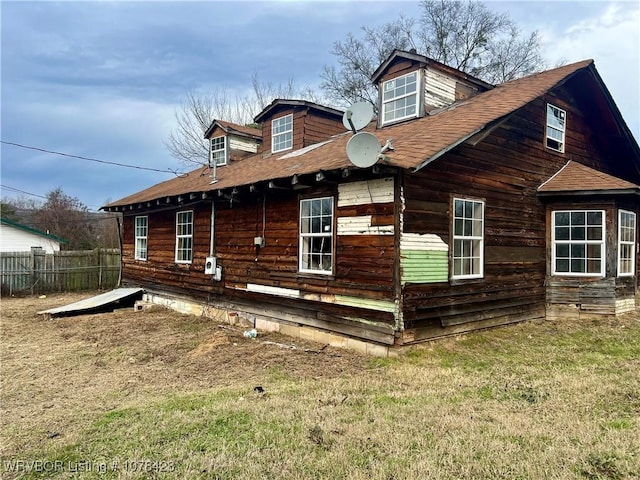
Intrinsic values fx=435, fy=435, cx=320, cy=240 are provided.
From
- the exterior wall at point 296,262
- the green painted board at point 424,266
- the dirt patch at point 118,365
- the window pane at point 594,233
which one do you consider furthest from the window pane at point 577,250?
the dirt patch at point 118,365

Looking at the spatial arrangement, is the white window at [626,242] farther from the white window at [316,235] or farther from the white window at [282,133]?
the white window at [282,133]

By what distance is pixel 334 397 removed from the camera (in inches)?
208

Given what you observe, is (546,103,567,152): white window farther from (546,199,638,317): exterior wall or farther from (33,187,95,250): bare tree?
(33,187,95,250): bare tree

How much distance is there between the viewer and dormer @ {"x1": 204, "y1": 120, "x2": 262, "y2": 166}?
16078 millimetres

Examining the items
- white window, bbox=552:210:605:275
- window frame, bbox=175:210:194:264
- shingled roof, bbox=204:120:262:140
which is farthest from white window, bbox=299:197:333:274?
shingled roof, bbox=204:120:262:140

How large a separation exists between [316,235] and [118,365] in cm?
415

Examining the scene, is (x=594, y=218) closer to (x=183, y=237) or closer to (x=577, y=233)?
(x=577, y=233)

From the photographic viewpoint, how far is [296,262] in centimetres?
903

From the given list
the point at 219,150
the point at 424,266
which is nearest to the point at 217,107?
the point at 219,150

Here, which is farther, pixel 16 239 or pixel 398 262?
pixel 16 239

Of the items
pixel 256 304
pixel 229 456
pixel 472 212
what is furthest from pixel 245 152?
pixel 229 456

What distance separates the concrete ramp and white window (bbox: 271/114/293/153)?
6820 millimetres

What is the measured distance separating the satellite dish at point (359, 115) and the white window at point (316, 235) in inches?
57.0

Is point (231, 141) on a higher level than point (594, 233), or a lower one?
higher
